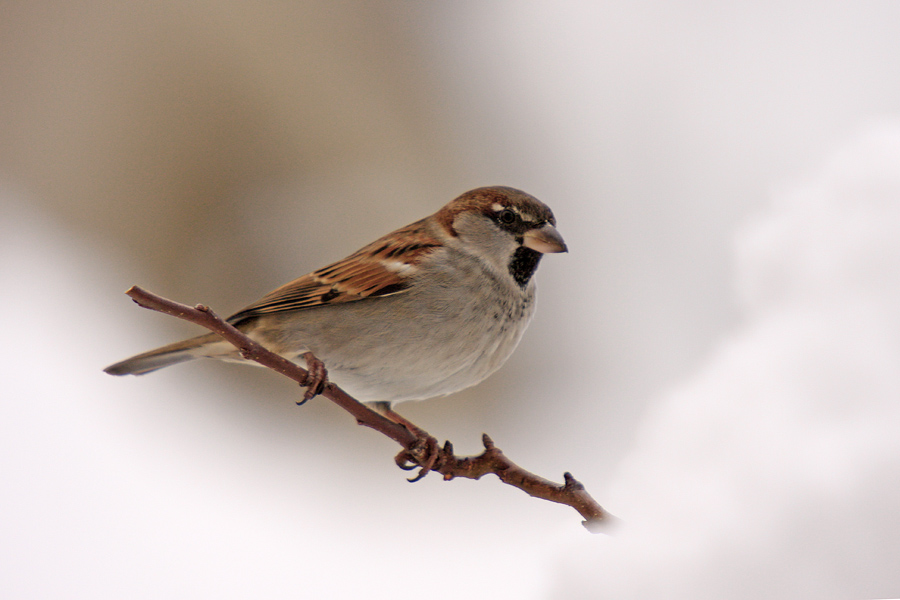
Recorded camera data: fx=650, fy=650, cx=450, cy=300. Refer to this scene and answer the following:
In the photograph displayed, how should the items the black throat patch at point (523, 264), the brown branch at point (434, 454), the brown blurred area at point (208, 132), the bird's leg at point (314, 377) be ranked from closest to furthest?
the brown branch at point (434, 454) < the bird's leg at point (314, 377) < the black throat patch at point (523, 264) < the brown blurred area at point (208, 132)

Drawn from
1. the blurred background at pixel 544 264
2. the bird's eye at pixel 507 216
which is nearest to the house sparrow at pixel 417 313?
the bird's eye at pixel 507 216

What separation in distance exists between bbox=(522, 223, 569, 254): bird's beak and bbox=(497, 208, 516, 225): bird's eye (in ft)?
0.12

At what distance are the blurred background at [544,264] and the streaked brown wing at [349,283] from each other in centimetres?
43

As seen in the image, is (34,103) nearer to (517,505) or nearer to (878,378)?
(517,505)

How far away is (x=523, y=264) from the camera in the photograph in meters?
0.93

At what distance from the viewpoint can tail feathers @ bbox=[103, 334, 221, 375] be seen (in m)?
0.88

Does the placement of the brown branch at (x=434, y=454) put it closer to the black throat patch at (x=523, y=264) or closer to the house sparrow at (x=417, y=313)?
the house sparrow at (x=417, y=313)

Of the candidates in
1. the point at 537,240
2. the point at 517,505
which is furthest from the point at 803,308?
the point at 517,505

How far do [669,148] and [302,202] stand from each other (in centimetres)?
80

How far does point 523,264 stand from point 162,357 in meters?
0.53

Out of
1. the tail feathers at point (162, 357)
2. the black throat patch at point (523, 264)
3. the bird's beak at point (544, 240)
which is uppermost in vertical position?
the black throat patch at point (523, 264)

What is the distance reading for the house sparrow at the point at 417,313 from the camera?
2.93ft

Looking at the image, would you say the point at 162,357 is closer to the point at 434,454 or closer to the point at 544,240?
the point at 434,454

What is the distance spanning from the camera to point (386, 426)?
77 centimetres
